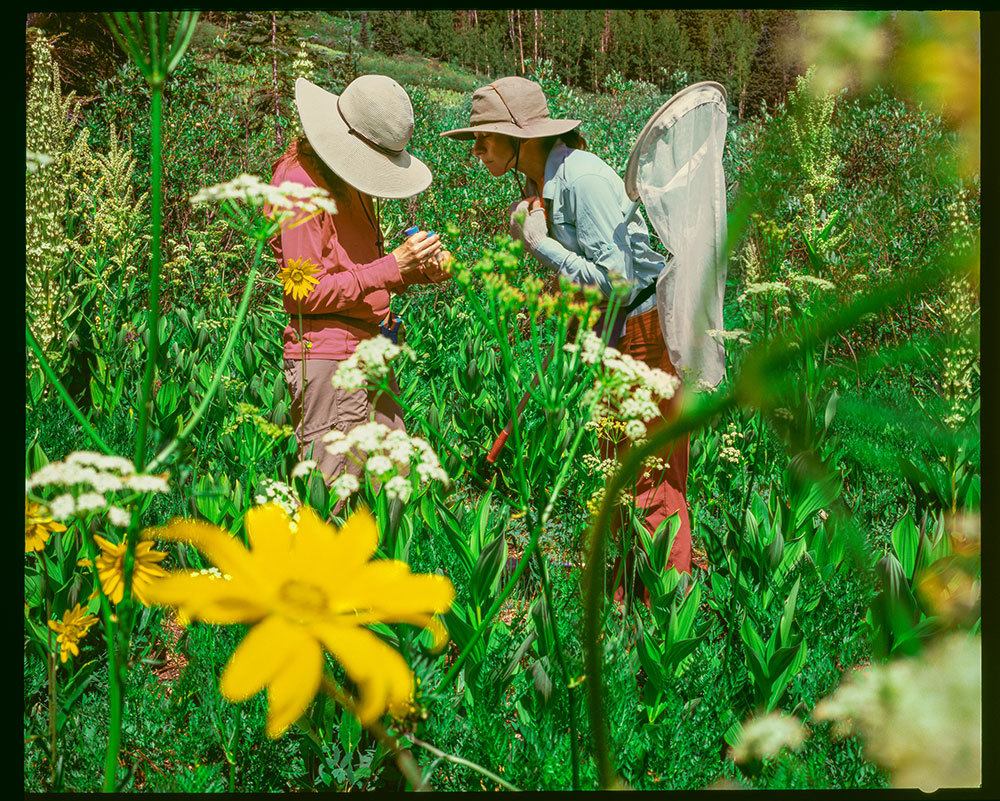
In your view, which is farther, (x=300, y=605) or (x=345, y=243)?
(x=345, y=243)

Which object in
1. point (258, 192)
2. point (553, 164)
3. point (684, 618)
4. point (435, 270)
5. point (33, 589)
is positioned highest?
point (258, 192)

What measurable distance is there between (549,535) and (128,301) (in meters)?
2.11

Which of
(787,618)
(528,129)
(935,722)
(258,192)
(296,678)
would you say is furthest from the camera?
(528,129)

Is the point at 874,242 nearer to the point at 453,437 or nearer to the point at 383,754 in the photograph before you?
the point at 383,754

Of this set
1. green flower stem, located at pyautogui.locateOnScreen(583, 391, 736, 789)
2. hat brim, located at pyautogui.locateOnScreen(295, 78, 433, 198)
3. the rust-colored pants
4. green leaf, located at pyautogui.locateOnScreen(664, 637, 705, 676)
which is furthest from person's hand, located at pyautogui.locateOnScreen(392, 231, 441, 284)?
green flower stem, located at pyautogui.locateOnScreen(583, 391, 736, 789)

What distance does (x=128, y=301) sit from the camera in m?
3.13

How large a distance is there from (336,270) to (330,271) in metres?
0.02

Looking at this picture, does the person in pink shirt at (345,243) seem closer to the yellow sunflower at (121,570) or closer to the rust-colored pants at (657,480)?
the rust-colored pants at (657,480)

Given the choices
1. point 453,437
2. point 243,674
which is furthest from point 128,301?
point 243,674

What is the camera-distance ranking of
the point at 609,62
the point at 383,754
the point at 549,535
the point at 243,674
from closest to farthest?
the point at 243,674, the point at 383,754, the point at 549,535, the point at 609,62

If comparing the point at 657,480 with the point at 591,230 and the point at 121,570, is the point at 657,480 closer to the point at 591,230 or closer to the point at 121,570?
the point at 591,230

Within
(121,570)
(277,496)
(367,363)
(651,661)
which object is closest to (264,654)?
(121,570)

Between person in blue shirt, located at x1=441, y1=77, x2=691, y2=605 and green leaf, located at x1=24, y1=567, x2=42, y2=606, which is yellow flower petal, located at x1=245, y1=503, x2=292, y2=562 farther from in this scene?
person in blue shirt, located at x1=441, y1=77, x2=691, y2=605

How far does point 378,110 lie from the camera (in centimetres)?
188
